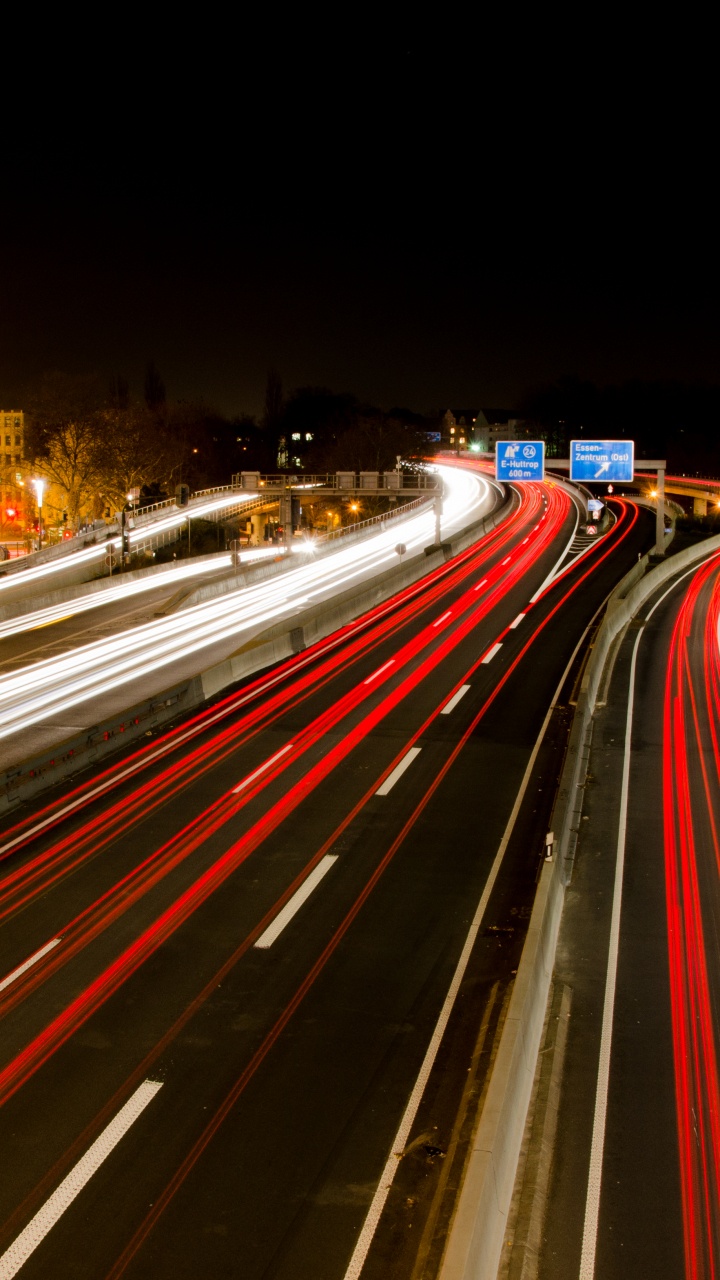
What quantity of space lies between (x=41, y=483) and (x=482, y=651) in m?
38.8

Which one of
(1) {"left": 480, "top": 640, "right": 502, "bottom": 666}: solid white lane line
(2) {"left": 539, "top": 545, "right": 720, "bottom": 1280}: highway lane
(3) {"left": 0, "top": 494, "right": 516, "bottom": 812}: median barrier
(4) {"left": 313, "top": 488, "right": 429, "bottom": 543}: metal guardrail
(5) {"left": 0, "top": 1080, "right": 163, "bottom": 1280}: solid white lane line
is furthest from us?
(4) {"left": 313, "top": 488, "right": 429, "bottom": 543}: metal guardrail

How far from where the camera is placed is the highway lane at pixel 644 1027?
23.9 feet

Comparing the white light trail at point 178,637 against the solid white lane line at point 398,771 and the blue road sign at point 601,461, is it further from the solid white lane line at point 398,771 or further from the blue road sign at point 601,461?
the blue road sign at point 601,461

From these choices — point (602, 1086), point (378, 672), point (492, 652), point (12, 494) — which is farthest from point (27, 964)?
point (12, 494)

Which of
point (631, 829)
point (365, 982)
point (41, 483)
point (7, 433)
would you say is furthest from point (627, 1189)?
point (7, 433)

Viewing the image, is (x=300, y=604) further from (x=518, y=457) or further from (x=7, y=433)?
(x=7, y=433)

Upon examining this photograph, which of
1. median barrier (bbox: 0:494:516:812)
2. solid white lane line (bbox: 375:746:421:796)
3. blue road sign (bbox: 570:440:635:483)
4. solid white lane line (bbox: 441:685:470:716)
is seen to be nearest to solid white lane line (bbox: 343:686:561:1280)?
solid white lane line (bbox: 375:746:421:796)

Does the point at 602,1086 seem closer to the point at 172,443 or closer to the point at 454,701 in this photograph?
the point at 454,701

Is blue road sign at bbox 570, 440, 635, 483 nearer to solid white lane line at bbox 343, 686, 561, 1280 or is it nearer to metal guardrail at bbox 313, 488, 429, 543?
metal guardrail at bbox 313, 488, 429, 543

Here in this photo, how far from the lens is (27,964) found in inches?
426

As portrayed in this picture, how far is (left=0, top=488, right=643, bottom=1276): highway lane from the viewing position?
7102 millimetres

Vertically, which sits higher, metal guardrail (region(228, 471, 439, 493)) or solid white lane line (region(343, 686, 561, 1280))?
metal guardrail (region(228, 471, 439, 493))

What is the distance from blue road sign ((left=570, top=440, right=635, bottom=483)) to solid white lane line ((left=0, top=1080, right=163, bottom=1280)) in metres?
33.1

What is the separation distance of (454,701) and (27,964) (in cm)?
1403
